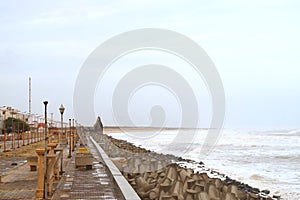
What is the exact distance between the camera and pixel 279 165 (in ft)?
103

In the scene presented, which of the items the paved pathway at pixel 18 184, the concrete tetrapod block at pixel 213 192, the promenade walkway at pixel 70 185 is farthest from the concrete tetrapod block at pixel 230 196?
the paved pathway at pixel 18 184

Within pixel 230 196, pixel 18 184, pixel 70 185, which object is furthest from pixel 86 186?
pixel 230 196

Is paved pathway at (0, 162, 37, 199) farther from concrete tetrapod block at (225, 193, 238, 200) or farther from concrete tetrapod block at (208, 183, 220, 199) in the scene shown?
concrete tetrapod block at (225, 193, 238, 200)

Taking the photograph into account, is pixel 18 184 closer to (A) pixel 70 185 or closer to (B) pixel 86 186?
(A) pixel 70 185

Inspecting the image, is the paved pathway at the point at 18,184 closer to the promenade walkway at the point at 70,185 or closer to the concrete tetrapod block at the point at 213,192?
the promenade walkway at the point at 70,185

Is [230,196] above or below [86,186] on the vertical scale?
below

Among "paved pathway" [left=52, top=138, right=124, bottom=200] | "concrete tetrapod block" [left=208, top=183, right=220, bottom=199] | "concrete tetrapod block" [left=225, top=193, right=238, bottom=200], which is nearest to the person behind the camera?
"paved pathway" [left=52, top=138, right=124, bottom=200]

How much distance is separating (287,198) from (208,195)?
4.70 metres

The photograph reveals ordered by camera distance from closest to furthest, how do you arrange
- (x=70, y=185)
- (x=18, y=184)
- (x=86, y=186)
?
(x=86, y=186) < (x=70, y=185) < (x=18, y=184)

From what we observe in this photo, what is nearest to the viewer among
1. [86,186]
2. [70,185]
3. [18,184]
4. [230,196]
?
[86,186]

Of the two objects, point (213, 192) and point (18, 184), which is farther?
point (213, 192)

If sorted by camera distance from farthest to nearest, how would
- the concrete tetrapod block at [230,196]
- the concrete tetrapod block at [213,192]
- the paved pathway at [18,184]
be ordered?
the concrete tetrapod block at [213,192], the concrete tetrapod block at [230,196], the paved pathway at [18,184]

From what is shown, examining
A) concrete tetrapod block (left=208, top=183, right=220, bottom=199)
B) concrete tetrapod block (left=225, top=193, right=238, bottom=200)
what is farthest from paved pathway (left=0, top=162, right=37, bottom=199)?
concrete tetrapod block (left=225, top=193, right=238, bottom=200)

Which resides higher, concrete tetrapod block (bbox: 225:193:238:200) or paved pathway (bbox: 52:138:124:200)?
paved pathway (bbox: 52:138:124:200)
